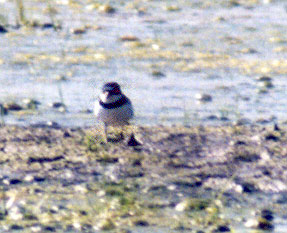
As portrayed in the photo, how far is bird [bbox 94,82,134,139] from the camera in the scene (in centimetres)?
686

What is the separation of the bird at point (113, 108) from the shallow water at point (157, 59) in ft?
0.68

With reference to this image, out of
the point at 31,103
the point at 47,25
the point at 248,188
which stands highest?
the point at 47,25

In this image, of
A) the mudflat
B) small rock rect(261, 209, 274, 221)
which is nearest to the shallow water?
the mudflat

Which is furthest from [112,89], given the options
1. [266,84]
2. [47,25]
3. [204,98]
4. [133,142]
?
[47,25]

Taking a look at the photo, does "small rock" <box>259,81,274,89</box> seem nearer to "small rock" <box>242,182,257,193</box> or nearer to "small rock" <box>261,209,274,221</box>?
"small rock" <box>242,182,257,193</box>

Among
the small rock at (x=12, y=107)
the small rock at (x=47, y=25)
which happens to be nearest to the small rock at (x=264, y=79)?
the small rock at (x=12, y=107)

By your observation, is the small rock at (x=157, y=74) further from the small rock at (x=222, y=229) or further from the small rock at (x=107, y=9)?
the small rock at (x=222, y=229)

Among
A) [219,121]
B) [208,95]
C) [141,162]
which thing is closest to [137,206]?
[141,162]

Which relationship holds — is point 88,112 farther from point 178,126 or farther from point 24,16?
point 24,16

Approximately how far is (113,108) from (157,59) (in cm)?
210

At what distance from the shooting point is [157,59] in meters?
8.93

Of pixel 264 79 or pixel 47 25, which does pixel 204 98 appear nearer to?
pixel 264 79

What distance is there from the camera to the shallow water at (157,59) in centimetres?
749

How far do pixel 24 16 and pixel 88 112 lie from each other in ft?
9.85
